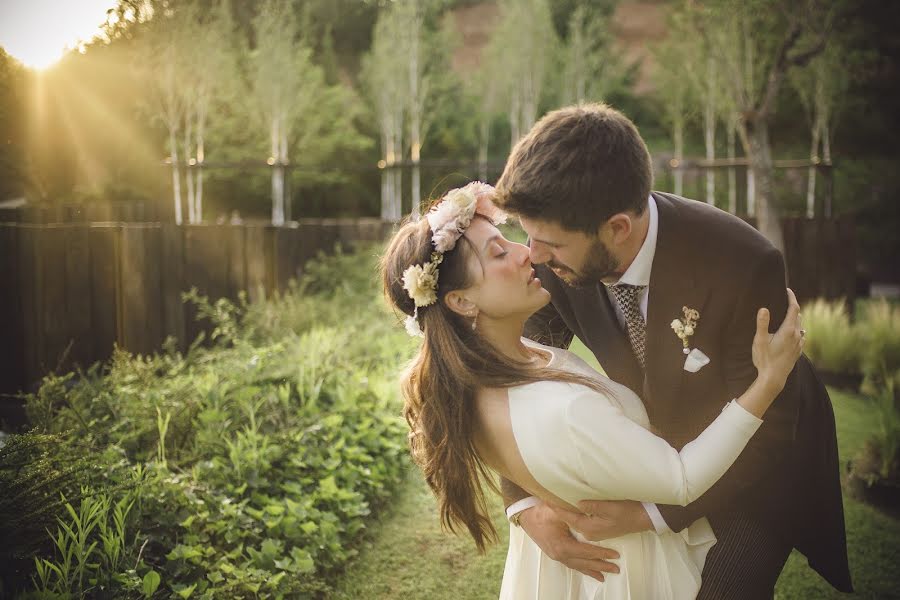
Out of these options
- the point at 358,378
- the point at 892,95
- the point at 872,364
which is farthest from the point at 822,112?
the point at 358,378

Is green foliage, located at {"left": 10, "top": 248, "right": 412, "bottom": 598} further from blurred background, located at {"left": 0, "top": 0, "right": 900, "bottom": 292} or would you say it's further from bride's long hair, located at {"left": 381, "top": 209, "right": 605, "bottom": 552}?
blurred background, located at {"left": 0, "top": 0, "right": 900, "bottom": 292}

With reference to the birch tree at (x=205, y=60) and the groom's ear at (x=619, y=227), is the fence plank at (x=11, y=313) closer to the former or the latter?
the groom's ear at (x=619, y=227)

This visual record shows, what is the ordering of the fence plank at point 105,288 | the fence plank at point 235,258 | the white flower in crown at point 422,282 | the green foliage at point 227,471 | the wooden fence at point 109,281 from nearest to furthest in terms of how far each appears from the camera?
1. the white flower in crown at point 422,282
2. the green foliage at point 227,471
3. the wooden fence at point 109,281
4. the fence plank at point 105,288
5. the fence plank at point 235,258

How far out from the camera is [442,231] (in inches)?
88.8

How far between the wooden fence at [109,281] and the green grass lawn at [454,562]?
115 inches

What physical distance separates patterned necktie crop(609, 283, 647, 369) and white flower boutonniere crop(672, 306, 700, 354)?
0.25m

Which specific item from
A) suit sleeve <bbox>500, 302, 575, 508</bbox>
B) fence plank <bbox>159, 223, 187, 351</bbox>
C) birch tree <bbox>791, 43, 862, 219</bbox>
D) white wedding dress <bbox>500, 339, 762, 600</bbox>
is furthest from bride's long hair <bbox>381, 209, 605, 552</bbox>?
birch tree <bbox>791, 43, 862, 219</bbox>

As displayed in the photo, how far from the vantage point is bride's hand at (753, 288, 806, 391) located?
6.58 feet

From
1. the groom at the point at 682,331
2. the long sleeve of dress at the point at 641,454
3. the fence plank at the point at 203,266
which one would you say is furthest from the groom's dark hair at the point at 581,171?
the fence plank at the point at 203,266

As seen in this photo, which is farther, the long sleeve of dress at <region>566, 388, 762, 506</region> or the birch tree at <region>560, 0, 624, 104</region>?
the birch tree at <region>560, 0, 624, 104</region>

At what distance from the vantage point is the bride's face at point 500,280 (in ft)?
7.46

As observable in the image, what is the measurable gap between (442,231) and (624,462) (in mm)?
884

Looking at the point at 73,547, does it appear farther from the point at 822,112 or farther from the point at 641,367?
the point at 822,112

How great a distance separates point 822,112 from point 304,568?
72.2 feet
